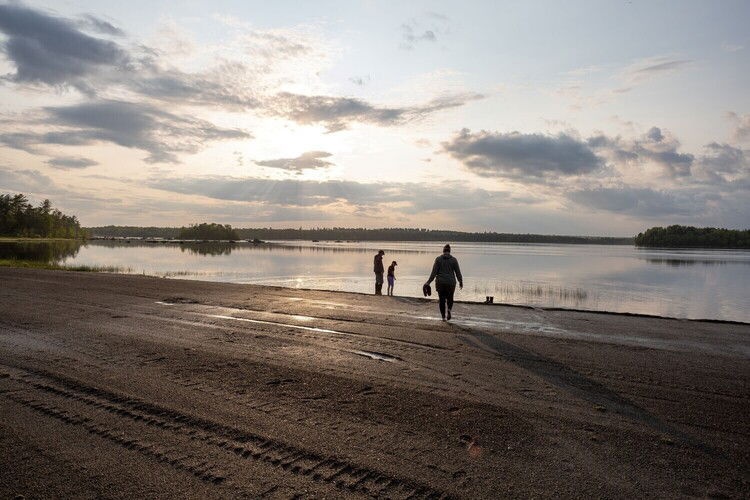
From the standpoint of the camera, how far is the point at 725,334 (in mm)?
12758

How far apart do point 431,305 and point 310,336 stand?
7.91 meters

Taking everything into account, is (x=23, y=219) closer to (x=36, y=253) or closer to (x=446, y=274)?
(x=36, y=253)

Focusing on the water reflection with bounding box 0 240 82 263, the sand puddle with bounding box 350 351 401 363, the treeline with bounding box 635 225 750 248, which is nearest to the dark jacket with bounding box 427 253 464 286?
the sand puddle with bounding box 350 351 401 363

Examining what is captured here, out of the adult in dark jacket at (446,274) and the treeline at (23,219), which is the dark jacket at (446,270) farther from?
the treeline at (23,219)

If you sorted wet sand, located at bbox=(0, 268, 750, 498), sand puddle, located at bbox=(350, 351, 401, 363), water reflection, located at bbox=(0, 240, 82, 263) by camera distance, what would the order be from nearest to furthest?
wet sand, located at bbox=(0, 268, 750, 498), sand puddle, located at bbox=(350, 351, 401, 363), water reflection, located at bbox=(0, 240, 82, 263)

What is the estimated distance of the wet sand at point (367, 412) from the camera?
14.9 ft

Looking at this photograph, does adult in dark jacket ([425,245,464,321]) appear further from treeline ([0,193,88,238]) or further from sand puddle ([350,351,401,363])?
treeline ([0,193,88,238])

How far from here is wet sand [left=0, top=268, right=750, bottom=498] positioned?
14.9 feet

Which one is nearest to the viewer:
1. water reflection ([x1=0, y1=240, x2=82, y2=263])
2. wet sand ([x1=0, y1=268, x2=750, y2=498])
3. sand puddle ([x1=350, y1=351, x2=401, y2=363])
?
wet sand ([x1=0, y1=268, x2=750, y2=498])

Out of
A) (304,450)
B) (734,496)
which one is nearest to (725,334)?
(734,496)

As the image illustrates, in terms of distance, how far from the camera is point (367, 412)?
626 cm

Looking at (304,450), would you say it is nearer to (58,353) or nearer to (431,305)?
(58,353)

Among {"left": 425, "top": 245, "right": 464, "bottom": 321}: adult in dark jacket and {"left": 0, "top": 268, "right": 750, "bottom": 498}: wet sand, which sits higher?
{"left": 425, "top": 245, "right": 464, "bottom": 321}: adult in dark jacket

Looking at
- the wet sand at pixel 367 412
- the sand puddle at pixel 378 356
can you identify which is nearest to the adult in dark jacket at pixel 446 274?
the wet sand at pixel 367 412
